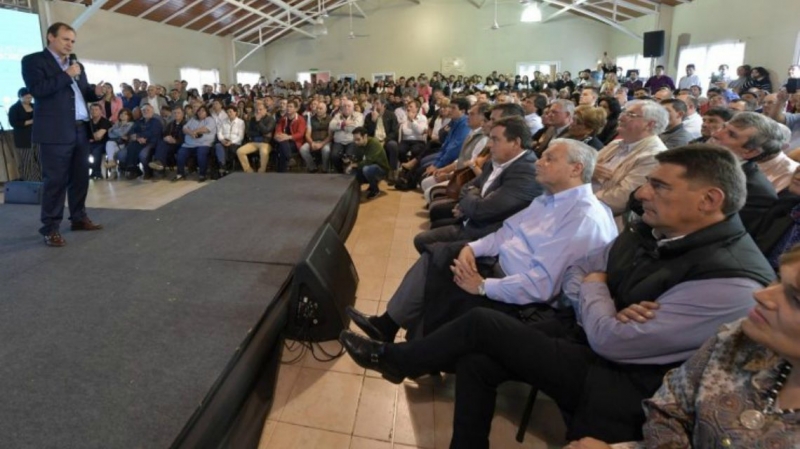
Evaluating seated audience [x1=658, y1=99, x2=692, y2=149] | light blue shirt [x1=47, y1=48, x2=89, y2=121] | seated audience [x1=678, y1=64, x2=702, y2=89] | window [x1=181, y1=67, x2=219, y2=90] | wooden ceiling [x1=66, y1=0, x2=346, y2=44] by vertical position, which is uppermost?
wooden ceiling [x1=66, y1=0, x2=346, y2=44]

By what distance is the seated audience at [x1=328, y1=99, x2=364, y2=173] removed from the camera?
5.75 m

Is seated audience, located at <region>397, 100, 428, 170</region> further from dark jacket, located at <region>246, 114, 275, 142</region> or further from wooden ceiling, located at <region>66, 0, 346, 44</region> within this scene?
wooden ceiling, located at <region>66, 0, 346, 44</region>

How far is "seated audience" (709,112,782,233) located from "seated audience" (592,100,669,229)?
12.4 inches

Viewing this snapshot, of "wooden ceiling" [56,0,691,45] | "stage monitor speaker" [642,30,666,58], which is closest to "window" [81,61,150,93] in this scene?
"wooden ceiling" [56,0,691,45]

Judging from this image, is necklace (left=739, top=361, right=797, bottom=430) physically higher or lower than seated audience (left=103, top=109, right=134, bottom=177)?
lower

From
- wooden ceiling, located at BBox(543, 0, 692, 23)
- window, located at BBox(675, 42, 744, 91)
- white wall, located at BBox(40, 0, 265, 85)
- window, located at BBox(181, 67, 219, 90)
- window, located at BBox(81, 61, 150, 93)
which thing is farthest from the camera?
window, located at BBox(181, 67, 219, 90)

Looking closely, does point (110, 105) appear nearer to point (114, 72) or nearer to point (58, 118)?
point (114, 72)

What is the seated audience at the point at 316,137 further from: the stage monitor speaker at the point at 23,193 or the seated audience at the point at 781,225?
the seated audience at the point at 781,225

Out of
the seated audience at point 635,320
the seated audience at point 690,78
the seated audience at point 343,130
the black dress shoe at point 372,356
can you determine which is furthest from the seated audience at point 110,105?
the seated audience at point 690,78

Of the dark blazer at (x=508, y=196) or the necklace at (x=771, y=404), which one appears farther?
the dark blazer at (x=508, y=196)

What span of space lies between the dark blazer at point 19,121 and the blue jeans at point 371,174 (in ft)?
12.1

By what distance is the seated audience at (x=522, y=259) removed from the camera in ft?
5.33

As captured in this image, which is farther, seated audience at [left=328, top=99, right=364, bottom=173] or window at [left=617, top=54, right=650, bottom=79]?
window at [left=617, top=54, right=650, bottom=79]

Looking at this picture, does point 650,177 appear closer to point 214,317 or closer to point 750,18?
point 214,317
